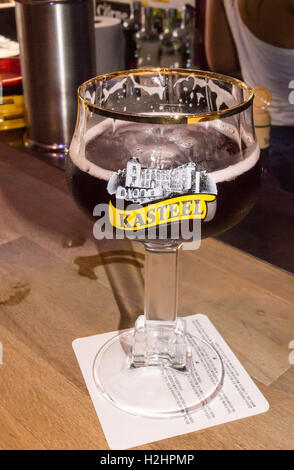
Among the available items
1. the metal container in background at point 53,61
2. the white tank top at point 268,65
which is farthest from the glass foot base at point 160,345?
the white tank top at point 268,65

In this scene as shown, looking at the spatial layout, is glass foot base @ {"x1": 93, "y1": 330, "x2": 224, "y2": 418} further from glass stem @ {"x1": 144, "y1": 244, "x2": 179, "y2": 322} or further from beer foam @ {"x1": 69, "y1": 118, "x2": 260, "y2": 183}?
beer foam @ {"x1": 69, "y1": 118, "x2": 260, "y2": 183}

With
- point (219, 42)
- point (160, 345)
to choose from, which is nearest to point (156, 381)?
point (160, 345)

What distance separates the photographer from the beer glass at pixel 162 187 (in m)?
0.59

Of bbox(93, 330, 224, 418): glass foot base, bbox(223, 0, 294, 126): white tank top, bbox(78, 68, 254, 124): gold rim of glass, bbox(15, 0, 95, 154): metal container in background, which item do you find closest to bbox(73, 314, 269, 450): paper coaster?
bbox(93, 330, 224, 418): glass foot base

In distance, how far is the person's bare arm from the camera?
1760mm

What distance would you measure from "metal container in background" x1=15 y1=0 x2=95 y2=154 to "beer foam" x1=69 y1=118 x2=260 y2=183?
74 cm

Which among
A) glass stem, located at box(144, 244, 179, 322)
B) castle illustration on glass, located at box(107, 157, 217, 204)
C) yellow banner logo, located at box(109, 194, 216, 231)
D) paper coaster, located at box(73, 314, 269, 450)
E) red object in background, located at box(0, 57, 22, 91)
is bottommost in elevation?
paper coaster, located at box(73, 314, 269, 450)

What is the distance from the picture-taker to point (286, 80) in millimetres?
1586

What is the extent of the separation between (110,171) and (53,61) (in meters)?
0.84

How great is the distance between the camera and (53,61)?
4.44 ft

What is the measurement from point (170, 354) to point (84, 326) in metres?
0.13

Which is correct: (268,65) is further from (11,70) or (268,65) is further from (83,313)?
(83,313)

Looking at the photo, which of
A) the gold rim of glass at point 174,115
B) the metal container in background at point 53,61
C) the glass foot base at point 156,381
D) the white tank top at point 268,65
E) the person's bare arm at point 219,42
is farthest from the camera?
the person's bare arm at point 219,42

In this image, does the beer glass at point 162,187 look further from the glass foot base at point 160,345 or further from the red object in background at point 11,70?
the red object in background at point 11,70
